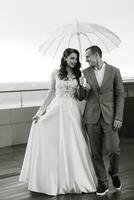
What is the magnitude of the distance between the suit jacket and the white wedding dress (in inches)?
9.4

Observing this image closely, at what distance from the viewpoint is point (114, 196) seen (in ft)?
12.6

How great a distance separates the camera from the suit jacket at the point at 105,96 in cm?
381

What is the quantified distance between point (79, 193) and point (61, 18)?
454cm

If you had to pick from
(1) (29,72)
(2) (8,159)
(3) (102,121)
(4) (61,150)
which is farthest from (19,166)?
(1) (29,72)

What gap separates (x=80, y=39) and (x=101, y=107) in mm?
704

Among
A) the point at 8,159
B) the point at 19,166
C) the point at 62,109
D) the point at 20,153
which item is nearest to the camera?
the point at 62,109

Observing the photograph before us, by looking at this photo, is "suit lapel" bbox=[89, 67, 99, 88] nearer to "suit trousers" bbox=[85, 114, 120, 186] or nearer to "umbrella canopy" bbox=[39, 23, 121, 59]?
"umbrella canopy" bbox=[39, 23, 121, 59]

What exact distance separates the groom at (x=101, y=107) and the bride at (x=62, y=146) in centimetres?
16

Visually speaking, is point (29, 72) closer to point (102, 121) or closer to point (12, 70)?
point (12, 70)

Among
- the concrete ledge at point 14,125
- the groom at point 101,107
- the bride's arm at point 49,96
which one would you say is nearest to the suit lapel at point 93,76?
the groom at point 101,107

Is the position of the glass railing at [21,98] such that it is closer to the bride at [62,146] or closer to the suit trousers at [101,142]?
the bride at [62,146]

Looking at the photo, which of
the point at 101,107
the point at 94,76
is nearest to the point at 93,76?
the point at 94,76

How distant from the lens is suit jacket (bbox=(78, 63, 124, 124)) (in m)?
3.81

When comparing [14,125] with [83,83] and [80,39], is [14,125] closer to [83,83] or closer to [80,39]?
[80,39]
